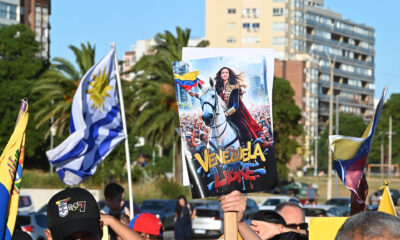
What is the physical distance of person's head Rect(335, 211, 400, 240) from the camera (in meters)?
2.88

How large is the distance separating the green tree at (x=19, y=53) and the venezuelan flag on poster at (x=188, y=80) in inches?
2612

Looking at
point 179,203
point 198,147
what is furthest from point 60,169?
point 179,203

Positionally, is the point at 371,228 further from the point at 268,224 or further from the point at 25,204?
the point at 25,204

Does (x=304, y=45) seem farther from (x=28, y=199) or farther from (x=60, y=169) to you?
(x=60, y=169)

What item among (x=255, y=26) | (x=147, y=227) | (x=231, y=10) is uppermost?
(x=231, y=10)

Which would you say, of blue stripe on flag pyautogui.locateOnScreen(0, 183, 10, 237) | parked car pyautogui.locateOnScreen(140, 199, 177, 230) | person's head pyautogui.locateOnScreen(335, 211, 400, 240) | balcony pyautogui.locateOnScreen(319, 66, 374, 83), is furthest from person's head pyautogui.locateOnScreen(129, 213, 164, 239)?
balcony pyautogui.locateOnScreen(319, 66, 374, 83)

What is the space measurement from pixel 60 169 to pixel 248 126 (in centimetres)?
819

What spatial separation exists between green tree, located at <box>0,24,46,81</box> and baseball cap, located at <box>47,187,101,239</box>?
66923 mm

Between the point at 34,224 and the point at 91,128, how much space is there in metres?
13.8

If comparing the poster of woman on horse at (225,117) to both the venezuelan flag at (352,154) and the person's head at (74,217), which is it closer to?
the person's head at (74,217)

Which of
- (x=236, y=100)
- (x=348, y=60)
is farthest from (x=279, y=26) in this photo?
(x=236, y=100)

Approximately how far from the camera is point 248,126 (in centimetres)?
482

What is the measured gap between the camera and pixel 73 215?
13.5 feet

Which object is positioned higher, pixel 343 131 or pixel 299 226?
pixel 343 131
